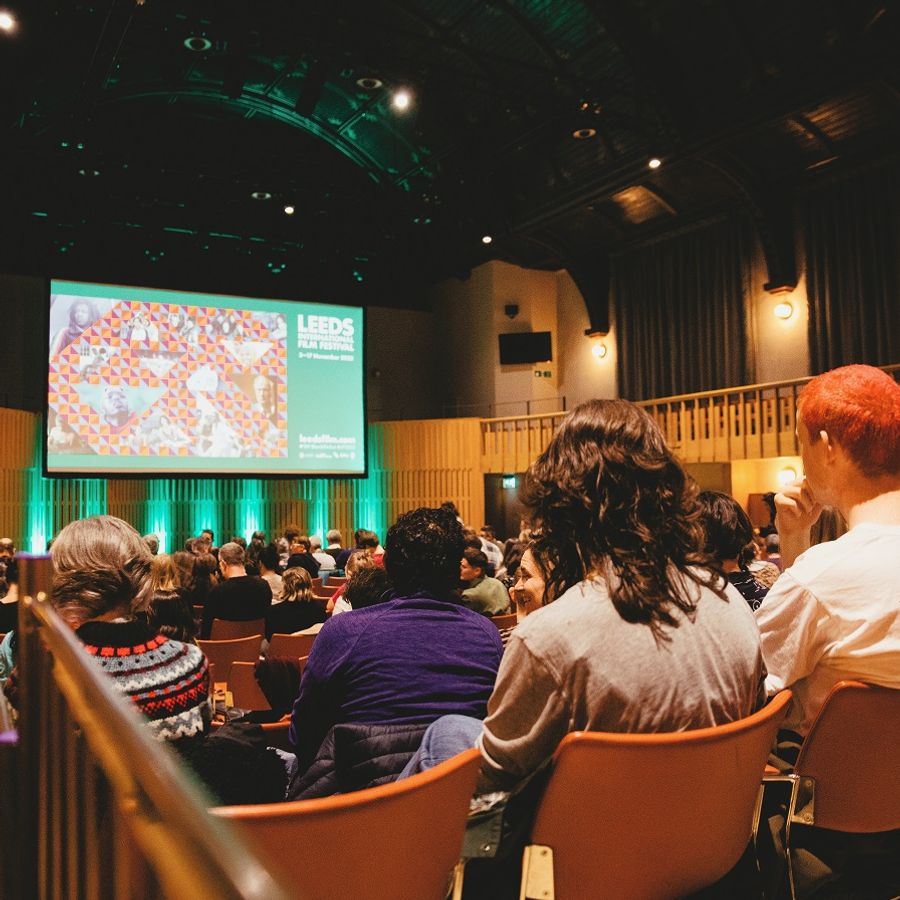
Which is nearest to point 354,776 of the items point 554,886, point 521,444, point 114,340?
point 554,886

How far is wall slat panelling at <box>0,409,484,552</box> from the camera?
13.5 m

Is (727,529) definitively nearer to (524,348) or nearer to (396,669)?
(396,669)

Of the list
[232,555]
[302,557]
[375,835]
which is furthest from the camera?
[302,557]

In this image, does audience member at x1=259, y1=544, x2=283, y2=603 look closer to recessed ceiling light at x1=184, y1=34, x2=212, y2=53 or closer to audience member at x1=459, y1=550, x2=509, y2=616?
audience member at x1=459, y1=550, x2=509, y2=616

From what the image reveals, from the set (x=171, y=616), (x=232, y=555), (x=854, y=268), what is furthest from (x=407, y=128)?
(x=171, y=616)

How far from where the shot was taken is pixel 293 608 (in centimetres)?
507

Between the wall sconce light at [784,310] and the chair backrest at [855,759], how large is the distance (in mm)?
11640

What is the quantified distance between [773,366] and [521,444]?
14.0 ft

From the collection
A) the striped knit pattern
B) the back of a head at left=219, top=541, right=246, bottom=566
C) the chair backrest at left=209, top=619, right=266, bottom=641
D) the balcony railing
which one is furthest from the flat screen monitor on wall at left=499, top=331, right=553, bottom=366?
the striped knit pattern

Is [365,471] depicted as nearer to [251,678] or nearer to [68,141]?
[68,141]

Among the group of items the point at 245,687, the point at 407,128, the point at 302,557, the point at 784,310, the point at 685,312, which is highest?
the point at 407,128

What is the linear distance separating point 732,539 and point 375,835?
2.02 m

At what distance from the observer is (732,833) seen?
4.85 feet

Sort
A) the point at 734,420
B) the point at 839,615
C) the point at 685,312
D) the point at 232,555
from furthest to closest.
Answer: the point at 685,312
the point at 734,420
the point at 232,555
the point at 839,615
